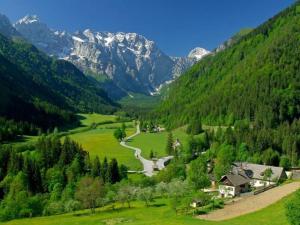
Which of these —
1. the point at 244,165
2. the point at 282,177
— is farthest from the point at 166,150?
the point at 282,177

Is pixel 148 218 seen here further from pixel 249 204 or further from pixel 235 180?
pixel 235 180

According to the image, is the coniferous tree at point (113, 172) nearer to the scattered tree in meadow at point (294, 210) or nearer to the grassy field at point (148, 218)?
the grassy field at point (148, 218)

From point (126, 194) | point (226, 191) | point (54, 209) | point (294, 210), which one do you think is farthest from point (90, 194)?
point (294, 210)

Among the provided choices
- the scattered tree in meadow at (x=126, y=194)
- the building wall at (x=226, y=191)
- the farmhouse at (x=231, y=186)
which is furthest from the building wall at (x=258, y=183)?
the scattered tree in meadow at (x=126, y=194)

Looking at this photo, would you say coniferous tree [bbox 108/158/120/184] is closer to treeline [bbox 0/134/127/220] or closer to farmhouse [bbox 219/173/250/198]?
treeline [bbox 0/134/127/220]

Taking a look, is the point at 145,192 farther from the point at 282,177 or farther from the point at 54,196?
the point at 282,177

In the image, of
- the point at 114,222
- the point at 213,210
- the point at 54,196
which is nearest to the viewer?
the point at 114,222
